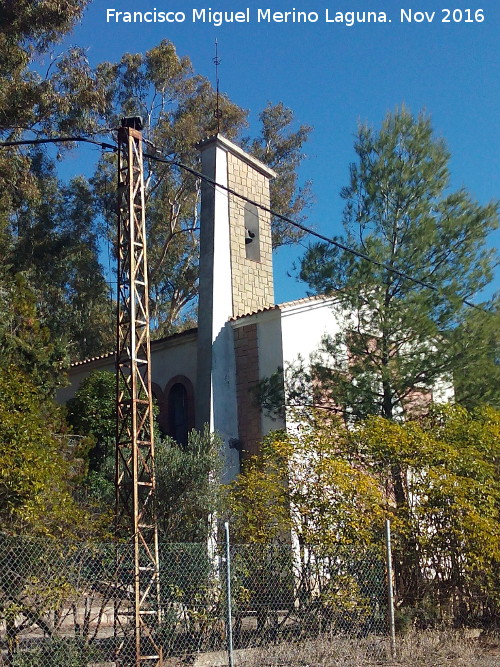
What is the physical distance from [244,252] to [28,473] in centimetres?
1079

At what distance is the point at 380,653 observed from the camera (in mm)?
10414

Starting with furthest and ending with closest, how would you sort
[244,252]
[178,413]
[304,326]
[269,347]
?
[244,252] → [178,413] → [304,326] → [269,347]

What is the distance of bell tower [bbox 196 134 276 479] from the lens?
18234 millimetres

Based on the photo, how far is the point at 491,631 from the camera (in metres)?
11.8

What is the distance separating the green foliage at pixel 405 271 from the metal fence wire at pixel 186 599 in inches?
194

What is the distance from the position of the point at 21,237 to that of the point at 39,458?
66.2 ft

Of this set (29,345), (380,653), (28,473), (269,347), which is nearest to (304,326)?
(269,347)

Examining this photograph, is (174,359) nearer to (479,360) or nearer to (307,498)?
(479,360)

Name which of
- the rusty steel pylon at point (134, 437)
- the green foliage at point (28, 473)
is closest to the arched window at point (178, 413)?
the rusty steel pylon at point (134, 437)

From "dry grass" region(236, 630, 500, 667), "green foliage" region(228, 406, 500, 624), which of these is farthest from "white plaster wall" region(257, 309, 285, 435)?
"dry grass" region(236, 630, 500, 667)

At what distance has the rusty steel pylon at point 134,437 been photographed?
9.20 meters

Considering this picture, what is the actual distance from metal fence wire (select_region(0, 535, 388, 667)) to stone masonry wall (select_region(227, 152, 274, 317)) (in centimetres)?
912

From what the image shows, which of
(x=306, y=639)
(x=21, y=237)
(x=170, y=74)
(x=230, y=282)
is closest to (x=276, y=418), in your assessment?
(x=230, y=282)

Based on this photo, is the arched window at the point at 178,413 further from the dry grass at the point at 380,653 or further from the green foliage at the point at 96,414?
the dry grass at the point at 380,653
